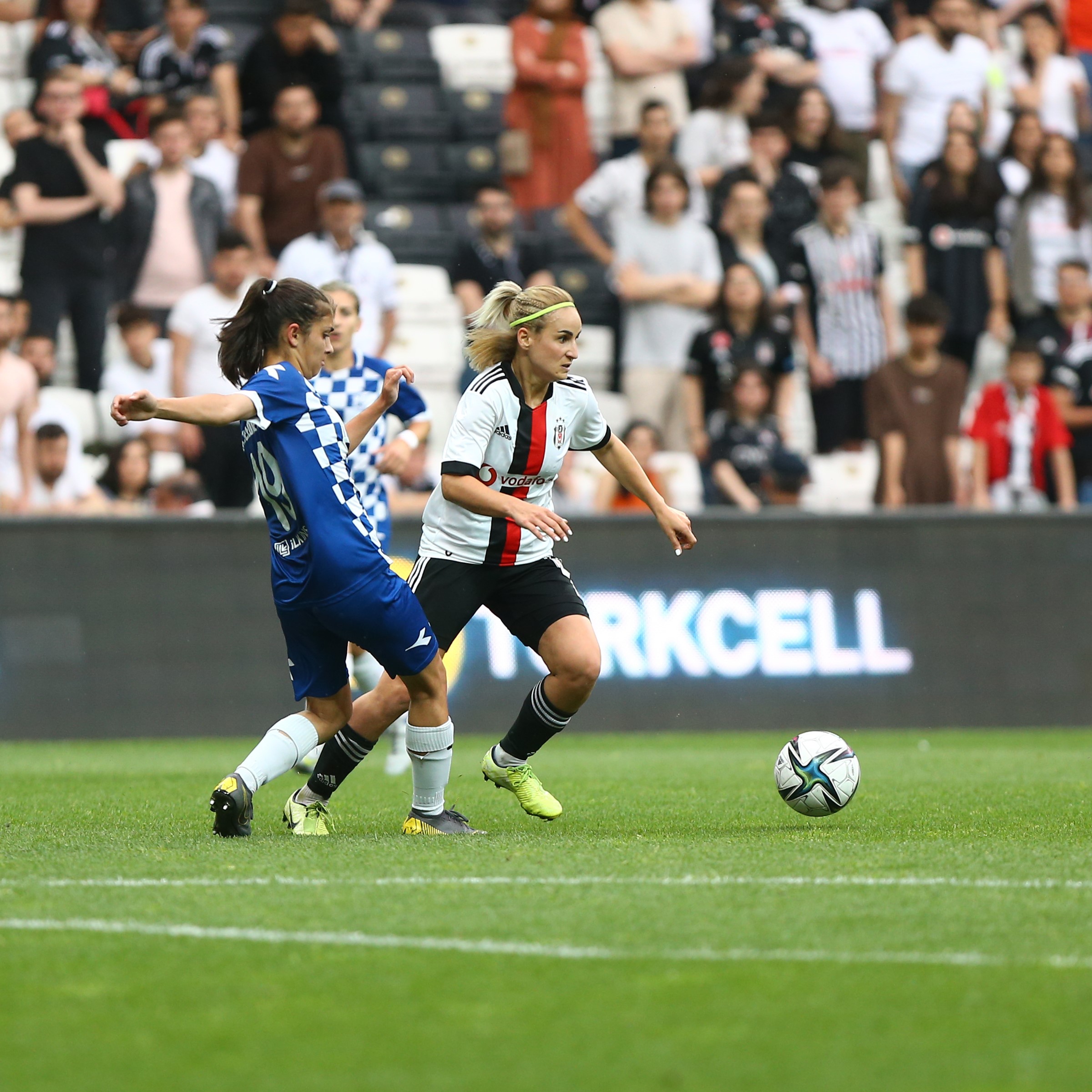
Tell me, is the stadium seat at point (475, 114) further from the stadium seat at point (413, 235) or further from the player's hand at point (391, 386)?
the player's hand at point (391, 386)

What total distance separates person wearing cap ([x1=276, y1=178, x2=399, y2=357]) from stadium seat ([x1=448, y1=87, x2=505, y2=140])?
3637 millimetres

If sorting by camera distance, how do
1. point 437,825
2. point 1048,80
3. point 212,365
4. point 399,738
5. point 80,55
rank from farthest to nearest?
point 1048,80, point 80,55, point 212,365, point 399,738, point 437,825

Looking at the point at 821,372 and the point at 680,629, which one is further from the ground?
the point at 821,372

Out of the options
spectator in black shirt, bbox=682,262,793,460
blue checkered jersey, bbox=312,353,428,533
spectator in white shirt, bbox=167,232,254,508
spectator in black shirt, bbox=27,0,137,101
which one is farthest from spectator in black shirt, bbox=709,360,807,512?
spectator in black shirt, bbox=27,0,137,101

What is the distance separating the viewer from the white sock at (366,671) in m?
10.5

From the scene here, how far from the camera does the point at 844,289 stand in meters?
15.9

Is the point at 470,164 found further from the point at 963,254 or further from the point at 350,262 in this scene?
the point at 963,254

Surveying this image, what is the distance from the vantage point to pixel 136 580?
12.7 meters

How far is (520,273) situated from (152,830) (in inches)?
360

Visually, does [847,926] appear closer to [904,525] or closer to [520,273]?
[904,525]

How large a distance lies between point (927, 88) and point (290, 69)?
6.09 meters

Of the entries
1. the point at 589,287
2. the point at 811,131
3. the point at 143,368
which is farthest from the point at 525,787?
the point at 811,131

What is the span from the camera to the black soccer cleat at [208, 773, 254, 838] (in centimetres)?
654

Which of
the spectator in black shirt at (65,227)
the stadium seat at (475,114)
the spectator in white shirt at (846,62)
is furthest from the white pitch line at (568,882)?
the spectator in white shirt at (846,62)
